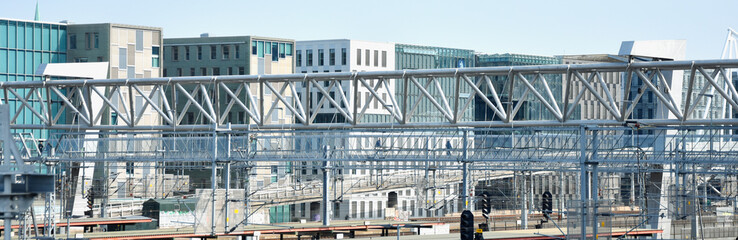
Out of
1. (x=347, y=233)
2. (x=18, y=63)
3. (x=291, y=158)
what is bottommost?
(x=347, y=233)

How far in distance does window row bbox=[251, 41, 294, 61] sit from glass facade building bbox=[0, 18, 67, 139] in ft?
49.2

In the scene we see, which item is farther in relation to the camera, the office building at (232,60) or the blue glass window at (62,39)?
the office building at (232,60)

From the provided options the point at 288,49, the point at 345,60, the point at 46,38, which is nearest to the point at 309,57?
the point at 345,60

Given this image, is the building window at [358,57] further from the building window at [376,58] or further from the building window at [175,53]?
the building window at [175,53]

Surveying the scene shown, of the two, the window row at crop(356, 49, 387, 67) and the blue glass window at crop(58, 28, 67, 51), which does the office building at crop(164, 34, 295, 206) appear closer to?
the window row at crop(356, 49, 387, 67)

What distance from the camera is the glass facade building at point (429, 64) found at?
108 meters

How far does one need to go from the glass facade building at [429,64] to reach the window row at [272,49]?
569 inches

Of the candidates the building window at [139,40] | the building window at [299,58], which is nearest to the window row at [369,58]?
the building window at [299,58]

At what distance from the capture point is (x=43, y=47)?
86.3 meters

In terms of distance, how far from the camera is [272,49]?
313 feet

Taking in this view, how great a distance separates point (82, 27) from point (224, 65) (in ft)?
40.2

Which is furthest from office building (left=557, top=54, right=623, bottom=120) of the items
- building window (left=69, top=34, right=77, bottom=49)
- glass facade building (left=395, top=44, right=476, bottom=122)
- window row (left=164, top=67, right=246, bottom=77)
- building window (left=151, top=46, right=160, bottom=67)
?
building window (left=69, top=34, right=77, bottom=49)

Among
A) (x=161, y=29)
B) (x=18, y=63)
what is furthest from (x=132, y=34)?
(x=18, y=63)

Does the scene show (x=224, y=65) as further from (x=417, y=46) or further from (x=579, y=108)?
(x=579, y=108)
